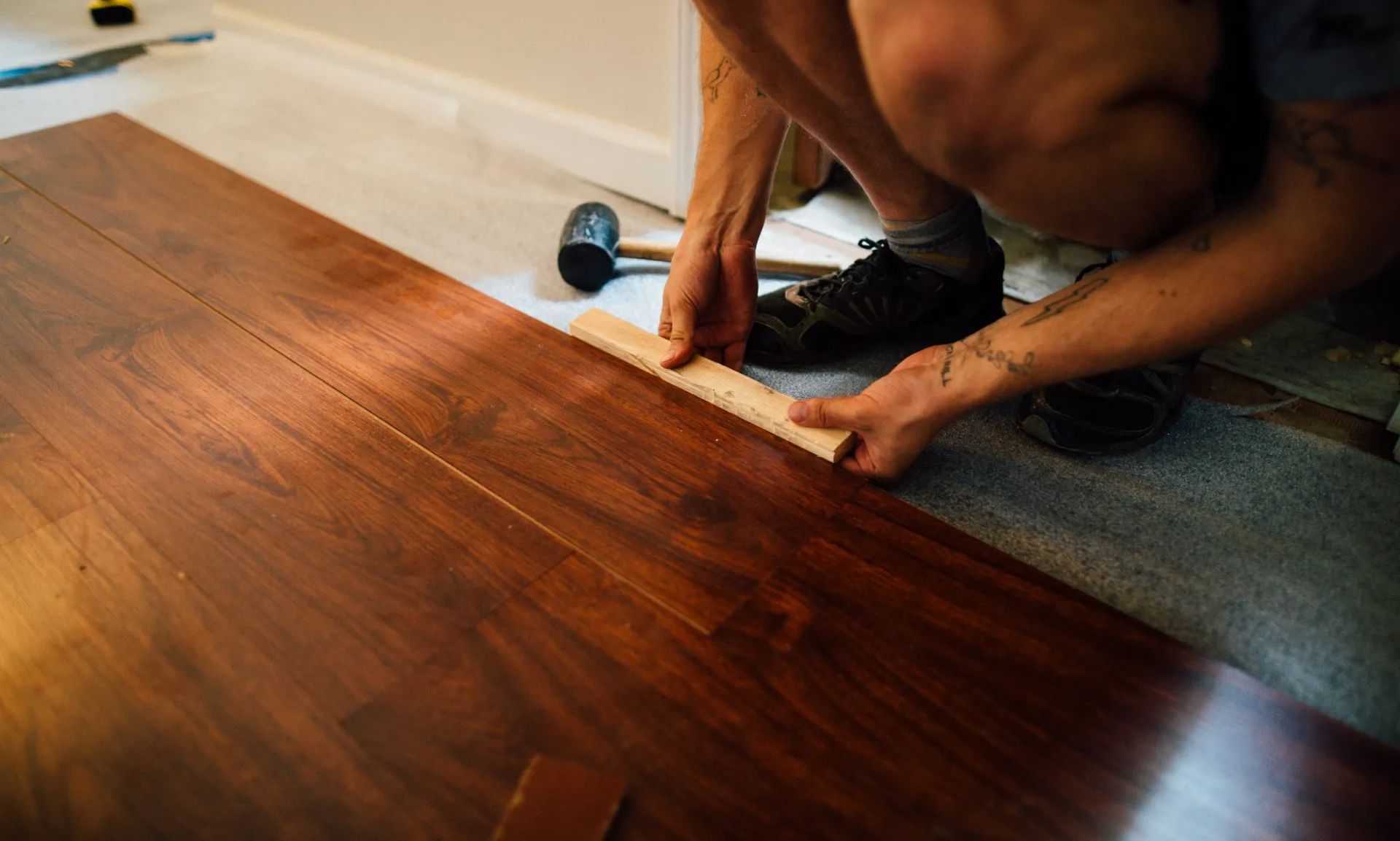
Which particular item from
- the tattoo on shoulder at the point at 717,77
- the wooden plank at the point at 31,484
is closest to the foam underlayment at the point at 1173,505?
the tattoo on shoulder at the point at 717,77

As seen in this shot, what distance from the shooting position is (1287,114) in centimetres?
67

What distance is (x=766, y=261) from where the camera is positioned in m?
1.45

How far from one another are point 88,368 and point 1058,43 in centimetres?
121

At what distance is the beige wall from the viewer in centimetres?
163

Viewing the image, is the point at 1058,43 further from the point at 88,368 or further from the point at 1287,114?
the point at 88,368

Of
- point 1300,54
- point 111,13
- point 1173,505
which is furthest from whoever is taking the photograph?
point 111,13

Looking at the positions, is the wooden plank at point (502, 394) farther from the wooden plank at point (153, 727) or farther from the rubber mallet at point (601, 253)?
the wooden plank at point (153, 727)

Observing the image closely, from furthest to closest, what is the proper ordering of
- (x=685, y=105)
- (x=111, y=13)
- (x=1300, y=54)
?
(x=111, y=13)
(x=685, y=105)
(x=1300, y=54)

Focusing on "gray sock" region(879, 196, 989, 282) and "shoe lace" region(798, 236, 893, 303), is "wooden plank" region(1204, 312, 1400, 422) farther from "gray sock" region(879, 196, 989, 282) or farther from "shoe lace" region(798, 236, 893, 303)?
"shoe lace" region(798, 236, 893, 303)

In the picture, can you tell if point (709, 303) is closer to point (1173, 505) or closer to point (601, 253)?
point (601, 253)

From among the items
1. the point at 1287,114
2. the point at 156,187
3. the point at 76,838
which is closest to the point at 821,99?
the point at 1287,114

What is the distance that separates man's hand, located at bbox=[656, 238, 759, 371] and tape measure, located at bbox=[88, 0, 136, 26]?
2.95 m

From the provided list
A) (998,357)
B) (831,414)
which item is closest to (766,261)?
(831,414)

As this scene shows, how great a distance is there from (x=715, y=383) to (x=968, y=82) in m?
0.52
